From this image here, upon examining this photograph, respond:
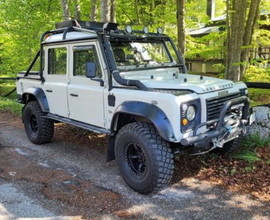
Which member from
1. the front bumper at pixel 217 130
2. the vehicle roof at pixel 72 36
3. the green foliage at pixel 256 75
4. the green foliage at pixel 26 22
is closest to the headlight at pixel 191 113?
the front bumper at pixel 217 130

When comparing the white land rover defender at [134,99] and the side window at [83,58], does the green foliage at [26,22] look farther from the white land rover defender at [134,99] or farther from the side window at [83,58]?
the side window at [83,58]

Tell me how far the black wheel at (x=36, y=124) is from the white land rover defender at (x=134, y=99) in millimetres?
22

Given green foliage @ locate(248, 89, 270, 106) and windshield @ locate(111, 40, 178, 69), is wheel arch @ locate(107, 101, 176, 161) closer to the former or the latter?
windshield @ locate(111, 40, 178, 69)

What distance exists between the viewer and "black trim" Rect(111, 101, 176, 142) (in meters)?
3.27

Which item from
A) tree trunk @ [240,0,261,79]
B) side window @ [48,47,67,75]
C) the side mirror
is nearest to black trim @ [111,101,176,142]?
the side mirror

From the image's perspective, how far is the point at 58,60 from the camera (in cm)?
521

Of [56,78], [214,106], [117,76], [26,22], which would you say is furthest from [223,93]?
[26,22]

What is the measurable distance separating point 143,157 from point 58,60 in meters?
2.60

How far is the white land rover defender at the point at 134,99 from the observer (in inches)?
135

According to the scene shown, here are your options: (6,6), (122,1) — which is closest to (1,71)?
(6,6)

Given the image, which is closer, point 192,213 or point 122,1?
point 192,213

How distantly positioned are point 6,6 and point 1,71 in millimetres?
2926

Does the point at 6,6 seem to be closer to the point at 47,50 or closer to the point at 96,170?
the point at 47,50

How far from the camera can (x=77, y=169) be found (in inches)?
181
